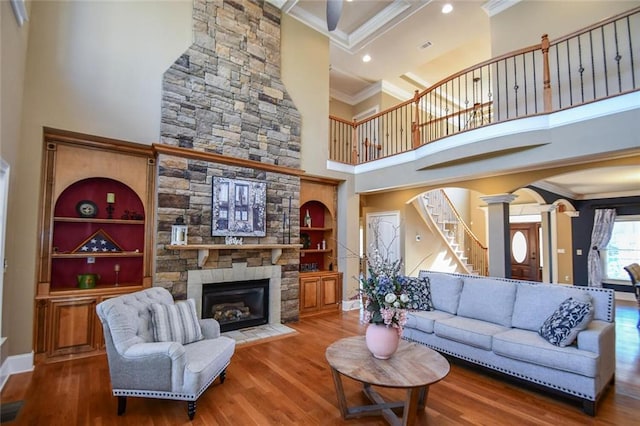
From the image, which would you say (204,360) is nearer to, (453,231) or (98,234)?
(98,234)

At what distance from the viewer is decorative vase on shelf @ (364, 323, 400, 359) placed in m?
2.63

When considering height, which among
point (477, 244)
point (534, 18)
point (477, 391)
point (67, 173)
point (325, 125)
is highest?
point (534, 18)

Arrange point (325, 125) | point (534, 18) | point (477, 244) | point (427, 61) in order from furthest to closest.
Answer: point (477, 244)
point (427, 61)
point (325, 125)
point (534, 18)

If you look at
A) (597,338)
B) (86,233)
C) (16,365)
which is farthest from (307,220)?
(597,338)

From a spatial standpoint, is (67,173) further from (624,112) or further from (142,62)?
(624,112)

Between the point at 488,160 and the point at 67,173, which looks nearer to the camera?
the point at 67,173

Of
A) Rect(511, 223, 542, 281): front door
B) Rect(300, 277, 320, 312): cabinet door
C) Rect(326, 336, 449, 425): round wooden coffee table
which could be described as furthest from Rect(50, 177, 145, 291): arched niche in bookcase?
Rect(511, 223, 542, 281): front door

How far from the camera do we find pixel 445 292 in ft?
14.6

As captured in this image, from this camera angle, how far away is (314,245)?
6.98 m

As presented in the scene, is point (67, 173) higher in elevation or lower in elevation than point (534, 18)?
lower

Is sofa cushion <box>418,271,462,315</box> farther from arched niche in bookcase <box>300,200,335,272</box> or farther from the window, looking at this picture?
the window

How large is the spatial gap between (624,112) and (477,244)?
6631 millimetres

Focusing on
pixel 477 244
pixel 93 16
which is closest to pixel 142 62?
pixel 93 16

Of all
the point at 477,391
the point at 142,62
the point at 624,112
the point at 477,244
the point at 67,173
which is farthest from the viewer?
the point at 477,244
